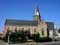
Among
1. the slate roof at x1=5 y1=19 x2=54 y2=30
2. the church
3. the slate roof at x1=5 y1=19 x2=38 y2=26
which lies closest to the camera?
the church

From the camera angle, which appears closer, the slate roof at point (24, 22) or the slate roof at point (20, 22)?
the slate roof at point (24, 22)

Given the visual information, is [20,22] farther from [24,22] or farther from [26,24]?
[26,24]

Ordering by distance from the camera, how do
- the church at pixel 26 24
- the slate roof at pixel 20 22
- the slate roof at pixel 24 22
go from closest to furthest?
the church at pixel 26 24
the slate roof at pixel 24 22
the slate roof at pixel 20 22

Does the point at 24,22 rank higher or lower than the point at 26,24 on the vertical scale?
higher

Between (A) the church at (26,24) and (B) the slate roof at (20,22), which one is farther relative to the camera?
(B) the slate roof at (20,22)

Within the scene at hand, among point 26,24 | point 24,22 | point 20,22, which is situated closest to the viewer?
point 26,24

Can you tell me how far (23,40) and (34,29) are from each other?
4566 centimetres

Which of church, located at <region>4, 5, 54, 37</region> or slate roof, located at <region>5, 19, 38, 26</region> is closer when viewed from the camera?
church, located at <region>4, 5, 54, 37</region>

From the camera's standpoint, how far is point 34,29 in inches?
3610

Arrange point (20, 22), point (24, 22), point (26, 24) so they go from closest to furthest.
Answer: point (26, 24), point (20, 22), point (24, 22)

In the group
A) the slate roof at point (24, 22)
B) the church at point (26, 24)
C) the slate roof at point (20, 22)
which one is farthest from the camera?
the slate roof at point (20, 22)

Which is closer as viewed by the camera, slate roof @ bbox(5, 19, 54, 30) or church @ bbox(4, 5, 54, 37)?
church @ bbox(4, 5, 54, 37)

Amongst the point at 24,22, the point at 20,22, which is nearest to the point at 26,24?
the point at 24,22

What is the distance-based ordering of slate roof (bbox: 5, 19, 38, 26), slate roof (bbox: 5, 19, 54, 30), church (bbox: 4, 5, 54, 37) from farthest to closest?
slate roof (bbox: 5, 19, 38, 26) → slate roof (bbox: 5, 19, 54, 30) → church (bbox: 4, 5, 54, 37)
